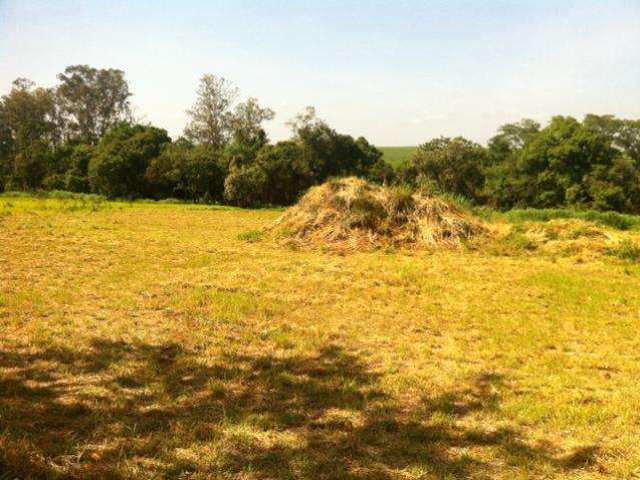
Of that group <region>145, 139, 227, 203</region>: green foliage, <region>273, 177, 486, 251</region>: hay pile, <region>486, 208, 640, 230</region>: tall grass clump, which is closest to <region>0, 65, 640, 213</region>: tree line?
<region>145, 139, 227, 203</region>: green foliage

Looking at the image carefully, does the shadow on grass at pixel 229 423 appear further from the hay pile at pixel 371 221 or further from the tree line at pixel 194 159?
the tree line at pixel 194 159

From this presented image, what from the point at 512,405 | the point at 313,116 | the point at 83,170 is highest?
the point at 313,116

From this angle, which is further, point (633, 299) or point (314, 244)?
point (314, 244)

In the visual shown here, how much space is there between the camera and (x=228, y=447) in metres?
3.31

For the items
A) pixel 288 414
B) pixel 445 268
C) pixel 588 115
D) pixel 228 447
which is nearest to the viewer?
pixel 228 447

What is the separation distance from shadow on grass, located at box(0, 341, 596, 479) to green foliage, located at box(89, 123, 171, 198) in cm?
3048

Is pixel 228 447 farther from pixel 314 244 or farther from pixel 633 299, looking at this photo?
pixel 314 244

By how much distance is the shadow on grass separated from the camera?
3.11 metres

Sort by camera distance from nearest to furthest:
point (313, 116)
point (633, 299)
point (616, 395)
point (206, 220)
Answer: point (616, 395), point (633, 299), point (206, 220), point (313, 116)

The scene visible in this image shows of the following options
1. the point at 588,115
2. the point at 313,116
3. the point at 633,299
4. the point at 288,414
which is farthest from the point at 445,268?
the point at 588,115

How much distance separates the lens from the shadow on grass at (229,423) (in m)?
3.11

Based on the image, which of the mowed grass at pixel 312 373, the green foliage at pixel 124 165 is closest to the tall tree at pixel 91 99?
the green foliage at pixel 124 165

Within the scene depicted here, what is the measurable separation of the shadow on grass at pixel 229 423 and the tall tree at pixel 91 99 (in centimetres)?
5108

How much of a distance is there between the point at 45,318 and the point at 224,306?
2.16 meters
